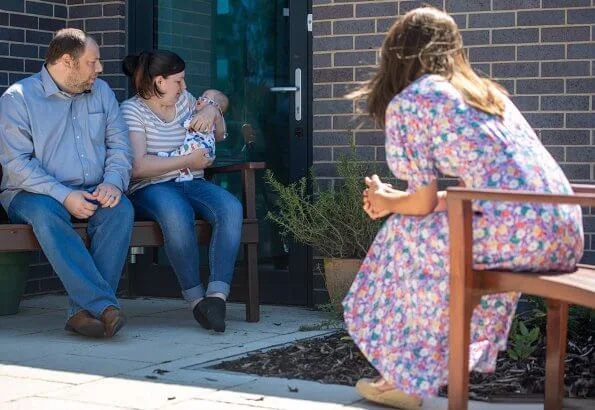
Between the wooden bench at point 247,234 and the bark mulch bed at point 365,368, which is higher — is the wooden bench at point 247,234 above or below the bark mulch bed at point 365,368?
above

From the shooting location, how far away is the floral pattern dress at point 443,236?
3.46 meters

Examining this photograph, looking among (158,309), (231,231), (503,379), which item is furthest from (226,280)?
(503,379)

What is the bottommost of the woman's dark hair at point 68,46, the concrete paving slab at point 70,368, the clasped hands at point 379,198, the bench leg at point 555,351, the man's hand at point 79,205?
the concrete paving slab at point 70,368

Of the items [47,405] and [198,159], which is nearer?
[47,405]

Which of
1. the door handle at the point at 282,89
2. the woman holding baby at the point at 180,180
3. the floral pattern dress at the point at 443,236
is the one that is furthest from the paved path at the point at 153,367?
the door handle at the point at 282,89

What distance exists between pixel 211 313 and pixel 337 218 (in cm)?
86

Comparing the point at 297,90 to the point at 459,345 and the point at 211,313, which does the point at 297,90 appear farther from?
the point at 459,345

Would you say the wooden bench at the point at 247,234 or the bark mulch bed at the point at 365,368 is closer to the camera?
the bark mulch bed at the point at 365,368

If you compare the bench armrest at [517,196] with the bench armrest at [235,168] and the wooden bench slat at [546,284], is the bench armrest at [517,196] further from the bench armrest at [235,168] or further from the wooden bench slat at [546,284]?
the bench armrest at [235,168]

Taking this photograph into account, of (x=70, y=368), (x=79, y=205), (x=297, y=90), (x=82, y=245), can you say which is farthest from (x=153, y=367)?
(x=297, y=90)

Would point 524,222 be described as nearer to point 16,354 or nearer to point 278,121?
point 16,354

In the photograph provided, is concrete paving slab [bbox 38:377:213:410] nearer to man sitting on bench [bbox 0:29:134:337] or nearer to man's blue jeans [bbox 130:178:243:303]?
man sitting on bench [bbox 0:29:134:337]

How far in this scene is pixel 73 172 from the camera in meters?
5.41

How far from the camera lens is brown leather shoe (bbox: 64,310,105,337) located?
509 cm
